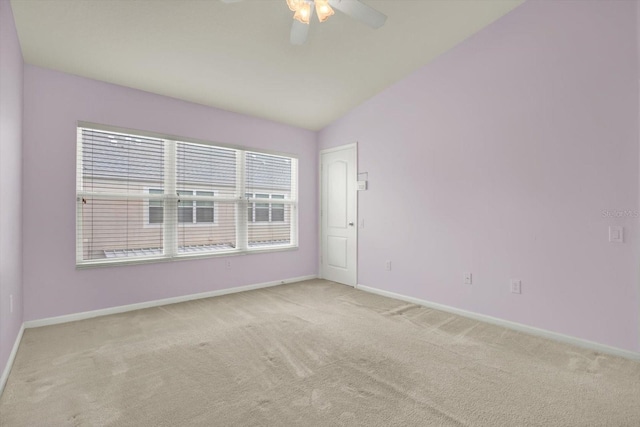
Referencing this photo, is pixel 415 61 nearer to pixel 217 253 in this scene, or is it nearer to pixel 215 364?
pixel 217 253

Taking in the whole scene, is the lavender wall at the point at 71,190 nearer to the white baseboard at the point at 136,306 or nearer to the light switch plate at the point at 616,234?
the white baseboard at the point at 136,306

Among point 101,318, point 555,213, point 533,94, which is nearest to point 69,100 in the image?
point 101,318

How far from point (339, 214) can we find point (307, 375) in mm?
3068

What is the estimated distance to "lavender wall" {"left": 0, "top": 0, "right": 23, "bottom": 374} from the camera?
212 cm

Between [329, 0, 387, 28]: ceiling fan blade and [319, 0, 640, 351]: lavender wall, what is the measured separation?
169cm

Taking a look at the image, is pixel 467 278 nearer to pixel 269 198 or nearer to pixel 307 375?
pixel 307 375

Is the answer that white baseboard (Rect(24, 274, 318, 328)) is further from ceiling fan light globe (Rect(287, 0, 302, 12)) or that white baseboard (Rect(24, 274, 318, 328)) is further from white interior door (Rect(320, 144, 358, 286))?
ceiling fan light globe (Rect(287, 0, 302, 12))

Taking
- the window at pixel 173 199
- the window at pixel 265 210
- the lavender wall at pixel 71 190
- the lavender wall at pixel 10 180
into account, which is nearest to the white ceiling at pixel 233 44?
the lavender wall at pixel 71 190

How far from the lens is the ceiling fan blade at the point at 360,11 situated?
2.13 metres

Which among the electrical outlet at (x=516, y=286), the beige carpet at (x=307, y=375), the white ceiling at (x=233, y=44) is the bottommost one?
the beige carpet at (x=307, y=375)

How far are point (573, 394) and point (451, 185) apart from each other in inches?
87.3

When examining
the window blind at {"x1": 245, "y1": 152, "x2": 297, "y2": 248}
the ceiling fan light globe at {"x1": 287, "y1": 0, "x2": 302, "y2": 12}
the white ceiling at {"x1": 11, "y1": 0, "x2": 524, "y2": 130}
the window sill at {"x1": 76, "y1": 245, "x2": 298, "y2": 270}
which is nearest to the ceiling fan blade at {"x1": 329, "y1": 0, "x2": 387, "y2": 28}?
the ceiling fan light globe at {"x1": 287, "y1": 0, "x2": 302, "y2": 12}

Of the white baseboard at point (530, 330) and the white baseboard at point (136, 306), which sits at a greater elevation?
Answer: the white baseboard at point (136, 306)

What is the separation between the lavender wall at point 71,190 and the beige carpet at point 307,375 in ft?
1.09
